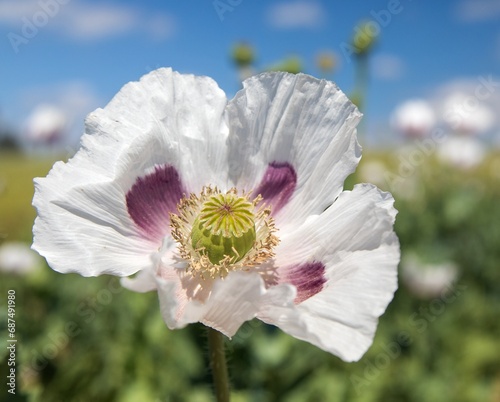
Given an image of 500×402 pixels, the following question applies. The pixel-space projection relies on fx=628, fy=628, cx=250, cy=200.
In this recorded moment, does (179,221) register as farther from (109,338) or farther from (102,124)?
(109,338)

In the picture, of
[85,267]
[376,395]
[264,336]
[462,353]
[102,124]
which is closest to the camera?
[85,267]

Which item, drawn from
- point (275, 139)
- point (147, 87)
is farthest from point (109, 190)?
point (275, 139)

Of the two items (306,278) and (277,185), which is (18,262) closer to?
(277,185)

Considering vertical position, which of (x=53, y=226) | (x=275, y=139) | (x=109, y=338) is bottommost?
(x=109, y=338)

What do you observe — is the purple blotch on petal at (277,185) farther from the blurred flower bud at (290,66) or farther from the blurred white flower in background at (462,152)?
the blurred white flower in background at (462,152)

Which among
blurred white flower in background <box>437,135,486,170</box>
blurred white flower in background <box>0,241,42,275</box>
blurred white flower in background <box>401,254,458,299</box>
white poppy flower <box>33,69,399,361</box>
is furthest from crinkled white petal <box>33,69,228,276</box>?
blurred white flower in background <box>437,135,486,170</box>

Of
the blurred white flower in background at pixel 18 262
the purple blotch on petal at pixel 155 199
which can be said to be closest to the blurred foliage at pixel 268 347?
the blurred white flower in background at pixel 18 262

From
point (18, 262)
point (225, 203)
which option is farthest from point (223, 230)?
point (18, 262)
